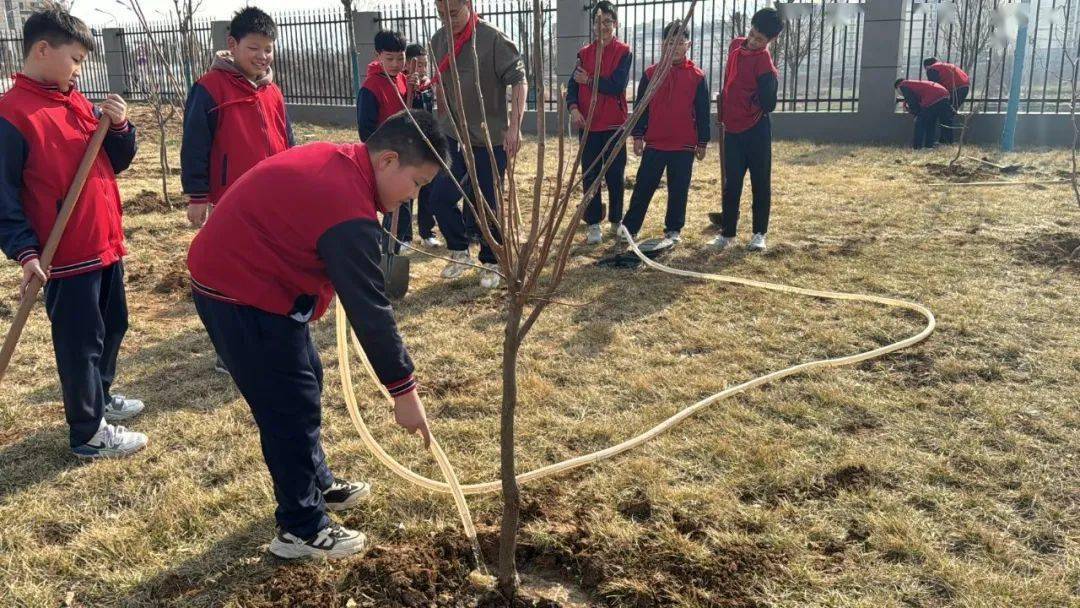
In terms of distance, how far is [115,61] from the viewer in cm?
1952

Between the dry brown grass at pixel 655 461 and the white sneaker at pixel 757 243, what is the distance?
0.91m

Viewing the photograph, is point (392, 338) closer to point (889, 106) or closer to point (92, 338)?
point (92, 338)

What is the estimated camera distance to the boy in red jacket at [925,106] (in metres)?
12.0

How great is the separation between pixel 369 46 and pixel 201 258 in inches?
612

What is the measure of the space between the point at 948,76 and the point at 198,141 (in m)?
11.9

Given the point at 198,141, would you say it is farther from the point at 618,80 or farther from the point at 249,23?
the point at 618,80

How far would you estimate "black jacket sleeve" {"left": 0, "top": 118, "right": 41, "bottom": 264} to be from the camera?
2.85 meters

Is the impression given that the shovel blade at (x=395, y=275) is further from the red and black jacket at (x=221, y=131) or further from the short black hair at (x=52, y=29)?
the short black hair at (x=52, y=29)

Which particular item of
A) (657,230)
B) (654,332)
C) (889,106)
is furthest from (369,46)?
(654,332)

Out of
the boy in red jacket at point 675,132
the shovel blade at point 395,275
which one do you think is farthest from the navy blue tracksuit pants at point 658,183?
the shovel blade at point 395,275

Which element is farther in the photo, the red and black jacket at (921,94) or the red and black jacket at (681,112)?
the red and black jacket at (921,94)

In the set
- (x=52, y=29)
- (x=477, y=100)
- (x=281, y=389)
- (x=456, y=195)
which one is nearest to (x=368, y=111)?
(x=456, y=195)

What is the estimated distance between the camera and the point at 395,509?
→ 2887 millimetres

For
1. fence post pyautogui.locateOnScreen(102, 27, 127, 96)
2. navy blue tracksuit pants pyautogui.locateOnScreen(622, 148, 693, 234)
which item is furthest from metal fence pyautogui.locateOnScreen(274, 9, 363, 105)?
navy blue tracksuit pants pyautogui.locateOnScreen(622, 148, 693, 234)
